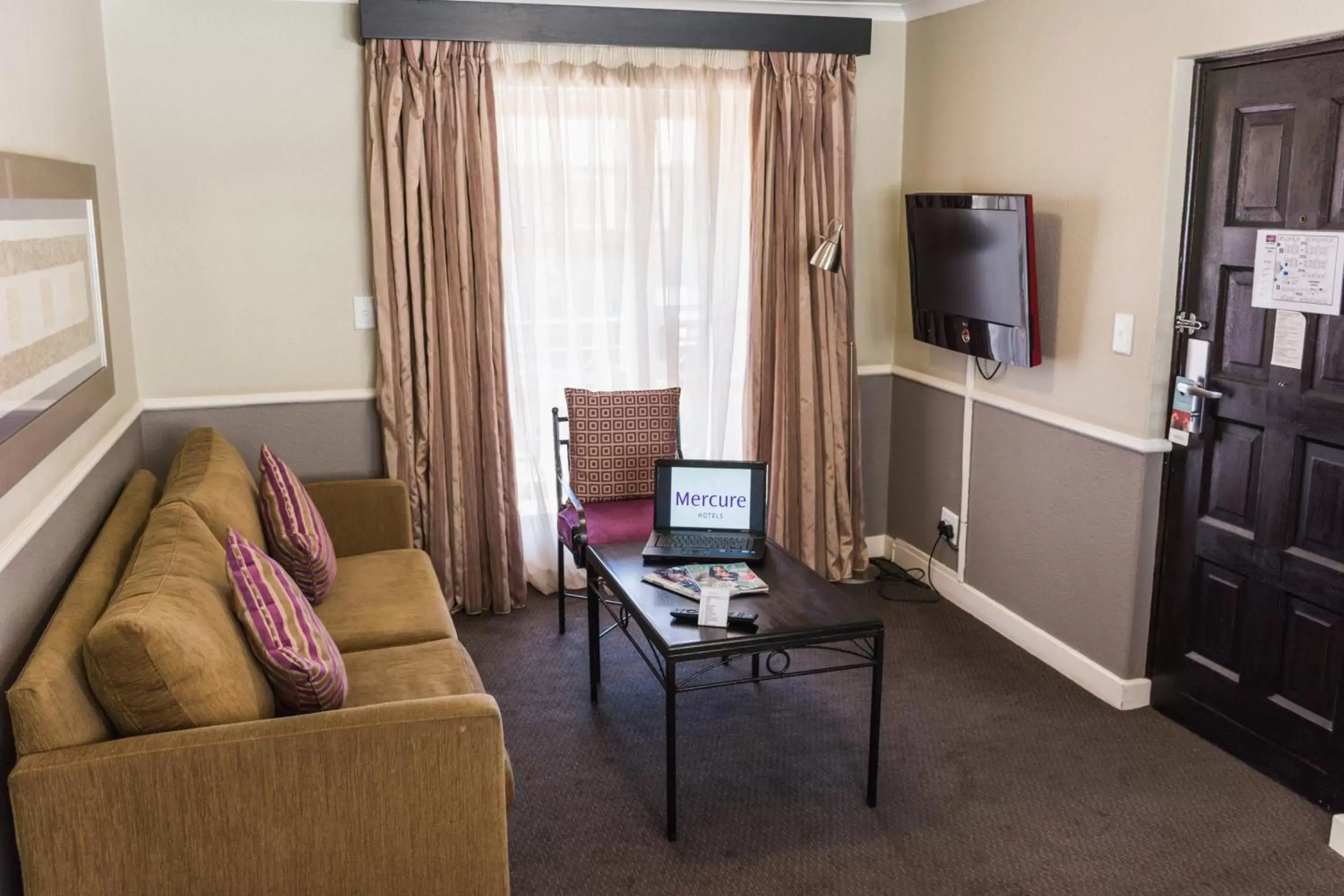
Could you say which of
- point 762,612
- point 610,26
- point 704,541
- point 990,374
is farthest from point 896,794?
point 610,26

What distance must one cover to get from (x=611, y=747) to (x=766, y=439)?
1.70 metres

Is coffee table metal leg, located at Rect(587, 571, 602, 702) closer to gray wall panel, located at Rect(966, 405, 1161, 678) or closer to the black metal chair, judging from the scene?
the black metal chair

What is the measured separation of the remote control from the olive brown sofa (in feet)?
Answer: 2.24

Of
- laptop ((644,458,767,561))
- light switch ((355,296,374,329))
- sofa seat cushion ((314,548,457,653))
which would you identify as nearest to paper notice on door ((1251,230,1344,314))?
laptop ((644,458,767,561))

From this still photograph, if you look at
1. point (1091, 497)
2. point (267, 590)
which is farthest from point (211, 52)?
point (1091, 497)

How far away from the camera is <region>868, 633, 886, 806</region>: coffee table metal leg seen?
117 inches

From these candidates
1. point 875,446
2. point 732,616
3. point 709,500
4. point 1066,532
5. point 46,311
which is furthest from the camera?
point 875,446

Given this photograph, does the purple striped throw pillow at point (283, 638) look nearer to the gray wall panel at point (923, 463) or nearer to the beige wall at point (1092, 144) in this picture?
the beige wall at point (1092, 144)

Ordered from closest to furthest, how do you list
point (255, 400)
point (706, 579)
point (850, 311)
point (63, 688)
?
point (63, 688)
point (706, 579)
point (255, 400)
point (850, 311)

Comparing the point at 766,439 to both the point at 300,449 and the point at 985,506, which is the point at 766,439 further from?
the point at 300,449

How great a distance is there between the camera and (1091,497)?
3693mm

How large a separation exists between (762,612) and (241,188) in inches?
97.8

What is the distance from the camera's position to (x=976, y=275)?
3.98 metres

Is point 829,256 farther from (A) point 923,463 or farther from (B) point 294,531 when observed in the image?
(B) point 294,531
